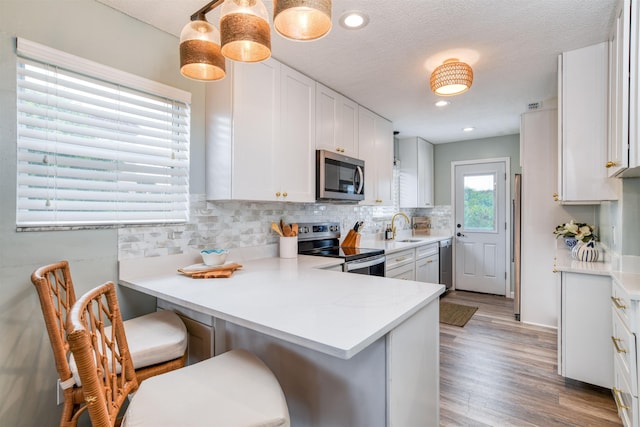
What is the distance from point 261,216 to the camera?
8.59 ft

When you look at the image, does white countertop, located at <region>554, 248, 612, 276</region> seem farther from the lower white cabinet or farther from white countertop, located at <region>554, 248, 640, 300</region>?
the lower white cabinet

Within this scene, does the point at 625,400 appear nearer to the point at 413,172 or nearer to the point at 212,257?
the point at 212,257

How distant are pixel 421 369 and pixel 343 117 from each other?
2.32m

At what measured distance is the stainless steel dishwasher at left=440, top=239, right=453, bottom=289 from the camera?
458cm

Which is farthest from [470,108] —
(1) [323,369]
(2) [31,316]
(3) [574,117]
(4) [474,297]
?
(2) [31,316]

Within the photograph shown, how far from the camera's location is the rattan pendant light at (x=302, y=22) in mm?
984

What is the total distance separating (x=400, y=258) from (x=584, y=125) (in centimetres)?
184

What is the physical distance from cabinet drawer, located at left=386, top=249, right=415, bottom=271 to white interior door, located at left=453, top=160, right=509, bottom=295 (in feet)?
6.09

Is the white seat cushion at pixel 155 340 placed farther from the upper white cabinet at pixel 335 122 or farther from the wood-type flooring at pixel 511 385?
the upper white cabinet at pixel 335 122

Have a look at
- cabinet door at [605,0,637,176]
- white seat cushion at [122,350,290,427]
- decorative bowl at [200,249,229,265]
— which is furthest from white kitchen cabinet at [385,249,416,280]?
white seat cushion at [122,350,290,427]

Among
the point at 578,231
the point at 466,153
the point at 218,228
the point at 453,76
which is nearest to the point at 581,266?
the point at 578,231

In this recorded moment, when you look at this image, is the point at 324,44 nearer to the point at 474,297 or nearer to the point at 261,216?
the point at 261,216

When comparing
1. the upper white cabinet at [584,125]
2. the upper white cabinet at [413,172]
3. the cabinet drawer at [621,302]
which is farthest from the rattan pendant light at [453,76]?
the upper white cabinet at [413,172]

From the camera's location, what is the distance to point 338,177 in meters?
2.86
